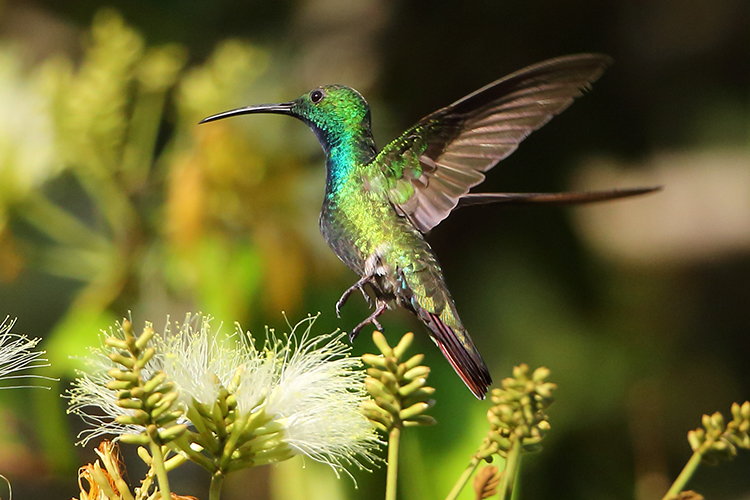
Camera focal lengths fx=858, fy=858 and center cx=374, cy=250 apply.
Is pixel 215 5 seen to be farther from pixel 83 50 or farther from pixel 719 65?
pixel 719 65

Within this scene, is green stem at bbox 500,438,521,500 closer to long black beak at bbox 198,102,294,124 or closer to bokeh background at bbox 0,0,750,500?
long black beak at bbox 198,102,294,124

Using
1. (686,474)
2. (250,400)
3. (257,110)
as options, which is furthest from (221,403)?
(257,110)

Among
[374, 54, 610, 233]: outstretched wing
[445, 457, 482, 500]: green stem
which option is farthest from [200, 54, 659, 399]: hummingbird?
[445, 457, 482, 500]: green stem

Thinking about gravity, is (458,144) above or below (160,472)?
above

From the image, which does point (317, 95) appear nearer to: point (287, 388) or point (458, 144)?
point (458, 144)

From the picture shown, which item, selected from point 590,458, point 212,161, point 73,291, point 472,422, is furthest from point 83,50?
point 590,458

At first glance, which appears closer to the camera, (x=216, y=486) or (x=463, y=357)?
(x=216, y=486)
